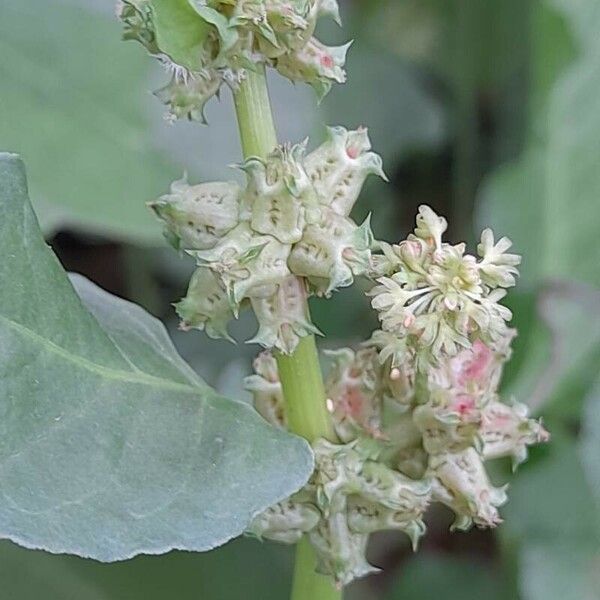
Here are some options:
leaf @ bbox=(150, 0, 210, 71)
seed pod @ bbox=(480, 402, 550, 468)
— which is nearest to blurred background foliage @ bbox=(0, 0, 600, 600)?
seed pod @ bbox=(480, 402, 550, 468)

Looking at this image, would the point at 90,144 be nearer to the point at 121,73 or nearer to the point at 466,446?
the point at 121,73

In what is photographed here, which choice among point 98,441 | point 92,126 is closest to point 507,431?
point 98,441

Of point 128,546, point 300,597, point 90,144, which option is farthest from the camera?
point 90,144

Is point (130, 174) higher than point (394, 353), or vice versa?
point (394, 353)

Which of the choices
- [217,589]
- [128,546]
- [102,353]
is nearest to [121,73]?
[217,589]

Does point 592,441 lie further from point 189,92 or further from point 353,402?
point 189,92

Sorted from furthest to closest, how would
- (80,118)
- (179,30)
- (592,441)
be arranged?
(80,118) < (592,441) < (179,30)
